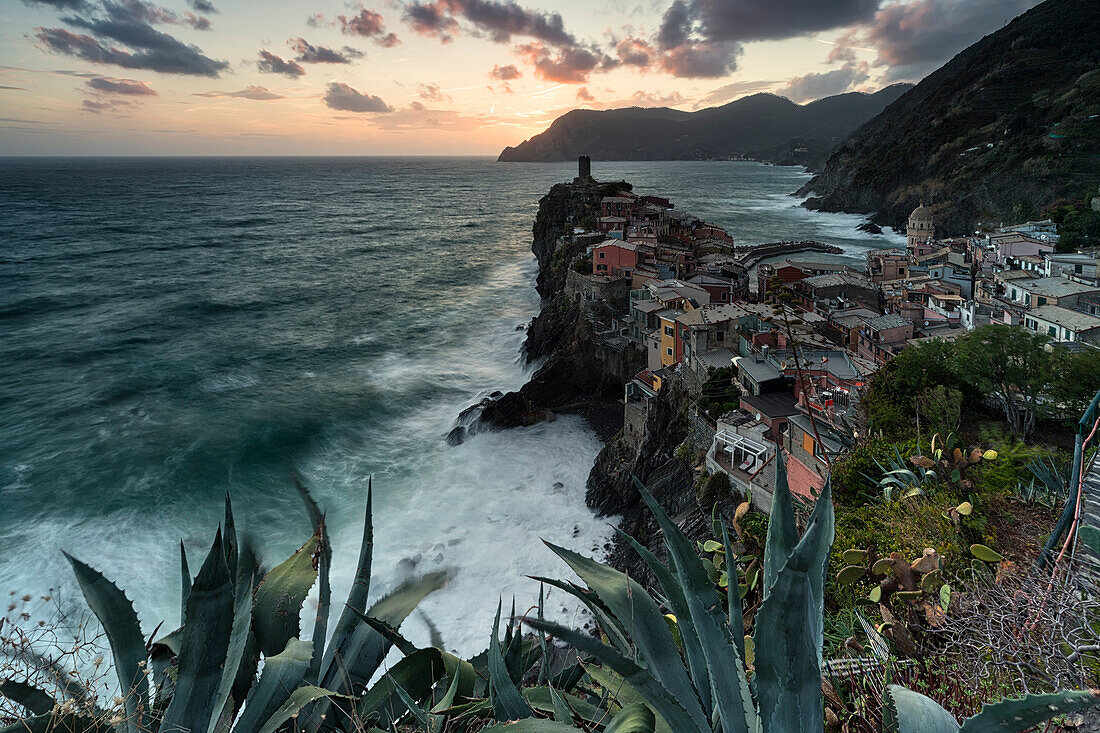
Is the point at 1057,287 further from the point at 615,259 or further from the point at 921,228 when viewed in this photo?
the point at 921,228

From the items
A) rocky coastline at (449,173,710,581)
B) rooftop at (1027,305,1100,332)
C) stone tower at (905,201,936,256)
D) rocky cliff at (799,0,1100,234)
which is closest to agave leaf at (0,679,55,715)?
rocky coastline at (449,173,710,581)

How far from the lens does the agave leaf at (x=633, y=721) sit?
1.87m

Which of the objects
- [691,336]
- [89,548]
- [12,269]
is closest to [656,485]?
[691,336]

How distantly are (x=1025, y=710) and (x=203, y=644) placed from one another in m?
2.66

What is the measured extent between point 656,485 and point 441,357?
18.0m

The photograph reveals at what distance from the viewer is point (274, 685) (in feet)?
7.32

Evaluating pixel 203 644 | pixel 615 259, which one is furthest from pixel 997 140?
pixel 203 644

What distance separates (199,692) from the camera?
218 centimetres

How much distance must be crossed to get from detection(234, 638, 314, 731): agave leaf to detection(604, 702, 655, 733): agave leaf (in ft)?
3.89

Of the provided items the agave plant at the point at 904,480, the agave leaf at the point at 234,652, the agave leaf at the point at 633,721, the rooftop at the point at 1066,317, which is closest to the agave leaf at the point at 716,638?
the agave leaf at the point at 633,721

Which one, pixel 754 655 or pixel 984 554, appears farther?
pixel 984 554

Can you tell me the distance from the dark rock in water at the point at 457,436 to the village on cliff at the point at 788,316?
6.37 metres

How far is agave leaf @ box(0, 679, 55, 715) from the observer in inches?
77.9

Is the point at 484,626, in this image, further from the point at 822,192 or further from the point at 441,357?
the point at 822,192
